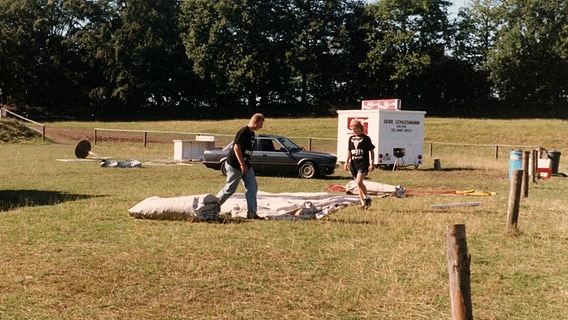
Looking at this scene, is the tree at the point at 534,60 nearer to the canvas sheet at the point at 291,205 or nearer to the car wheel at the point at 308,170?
the car wheel at the point at 308,170

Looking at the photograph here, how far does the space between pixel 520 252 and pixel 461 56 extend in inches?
2427

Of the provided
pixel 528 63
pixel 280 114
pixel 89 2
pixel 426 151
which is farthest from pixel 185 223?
pixel 89 2

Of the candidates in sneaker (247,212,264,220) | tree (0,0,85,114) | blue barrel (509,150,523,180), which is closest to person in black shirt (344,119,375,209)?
sneaker (247,212,264,220)

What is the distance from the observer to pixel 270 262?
24.7 feet

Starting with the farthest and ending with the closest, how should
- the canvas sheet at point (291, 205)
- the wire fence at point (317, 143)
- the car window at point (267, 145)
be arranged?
the wire fence at point (317, 143) → the car window at point (267, 145) → the canvas sheet at point (291, 205)

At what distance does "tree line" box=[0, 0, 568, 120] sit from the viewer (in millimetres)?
63469

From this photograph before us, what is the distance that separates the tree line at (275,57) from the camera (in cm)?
6347

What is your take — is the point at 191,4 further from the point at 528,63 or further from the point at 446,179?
the point at 446,179

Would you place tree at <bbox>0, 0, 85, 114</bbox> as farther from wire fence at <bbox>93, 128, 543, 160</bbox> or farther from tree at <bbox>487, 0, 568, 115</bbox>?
tree at <bbox>487, 0, 568, 115</bbox>

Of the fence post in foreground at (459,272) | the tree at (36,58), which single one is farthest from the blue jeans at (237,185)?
the tree at (36,58)

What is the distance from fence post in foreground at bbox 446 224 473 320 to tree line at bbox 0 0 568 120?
59.6 meters

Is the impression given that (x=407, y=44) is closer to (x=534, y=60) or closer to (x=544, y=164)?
(x=534, y=60)

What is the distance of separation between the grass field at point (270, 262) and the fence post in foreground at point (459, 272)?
1.29m

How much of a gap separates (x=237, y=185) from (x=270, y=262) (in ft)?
10.4
